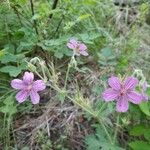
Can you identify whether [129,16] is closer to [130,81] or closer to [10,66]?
[10,66]

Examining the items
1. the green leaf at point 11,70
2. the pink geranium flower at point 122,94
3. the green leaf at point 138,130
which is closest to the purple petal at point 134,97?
the pink geranium flower at point 122,94

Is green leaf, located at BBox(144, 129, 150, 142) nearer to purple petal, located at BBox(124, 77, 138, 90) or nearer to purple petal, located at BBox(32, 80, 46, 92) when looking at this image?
purple petal, located at BBox(124, 77, 138, 90)

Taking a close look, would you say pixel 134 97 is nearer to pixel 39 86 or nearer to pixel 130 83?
pixel 130 83

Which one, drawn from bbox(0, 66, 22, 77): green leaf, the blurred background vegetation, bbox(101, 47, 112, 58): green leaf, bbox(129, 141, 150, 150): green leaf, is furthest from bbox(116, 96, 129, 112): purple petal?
bbox(101, 47, 112, 58): green leaf

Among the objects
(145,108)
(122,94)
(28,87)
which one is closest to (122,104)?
(122,94)

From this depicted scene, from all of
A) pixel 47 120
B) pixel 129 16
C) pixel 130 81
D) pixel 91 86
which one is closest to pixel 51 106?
pixel 47 120

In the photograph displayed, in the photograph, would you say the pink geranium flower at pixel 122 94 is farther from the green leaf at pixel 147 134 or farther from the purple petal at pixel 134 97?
the green leaf at pixel 147 134
